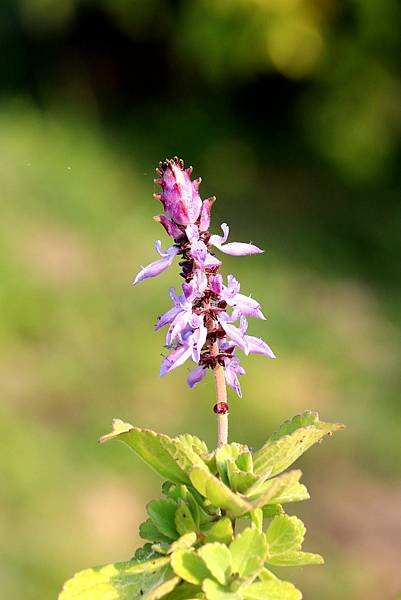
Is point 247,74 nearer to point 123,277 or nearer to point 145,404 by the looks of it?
point 123,277

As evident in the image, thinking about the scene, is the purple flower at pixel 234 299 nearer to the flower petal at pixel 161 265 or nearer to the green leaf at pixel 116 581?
the flower petal at pixel 161 265

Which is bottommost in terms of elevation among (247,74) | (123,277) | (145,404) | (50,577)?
(50,577)

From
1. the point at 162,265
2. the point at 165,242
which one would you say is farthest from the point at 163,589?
the point at 165,242

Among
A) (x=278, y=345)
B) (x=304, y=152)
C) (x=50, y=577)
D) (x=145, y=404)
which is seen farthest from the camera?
(x=304, y=152)

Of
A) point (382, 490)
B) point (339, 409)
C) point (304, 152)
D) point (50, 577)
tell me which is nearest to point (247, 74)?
point (304, 152)

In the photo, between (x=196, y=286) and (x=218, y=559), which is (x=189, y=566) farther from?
(x=196, y=286)

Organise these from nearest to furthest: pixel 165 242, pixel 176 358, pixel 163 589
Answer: pixel 163 589, pixel 176 358, pixel 165 242

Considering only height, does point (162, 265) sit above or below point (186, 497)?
above

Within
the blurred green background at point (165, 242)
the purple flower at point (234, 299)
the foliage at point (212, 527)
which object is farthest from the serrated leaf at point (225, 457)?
the blurred green background at point (165, 242)
